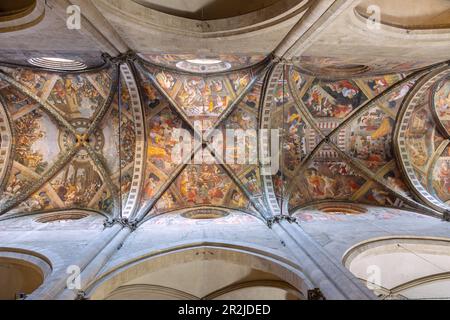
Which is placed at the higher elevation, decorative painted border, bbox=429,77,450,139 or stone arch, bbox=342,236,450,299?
decorative painted border, bbox=429,77,450,139

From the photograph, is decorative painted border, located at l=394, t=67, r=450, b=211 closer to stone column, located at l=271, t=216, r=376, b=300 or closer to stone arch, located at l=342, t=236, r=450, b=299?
stone arch, located at l=342, t=236, r=450, b=299

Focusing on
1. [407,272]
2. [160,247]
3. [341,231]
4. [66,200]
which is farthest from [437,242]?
[66,200]

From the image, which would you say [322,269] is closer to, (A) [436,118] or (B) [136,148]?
(B) [136,148]

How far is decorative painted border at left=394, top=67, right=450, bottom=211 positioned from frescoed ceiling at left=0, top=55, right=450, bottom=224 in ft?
0.16

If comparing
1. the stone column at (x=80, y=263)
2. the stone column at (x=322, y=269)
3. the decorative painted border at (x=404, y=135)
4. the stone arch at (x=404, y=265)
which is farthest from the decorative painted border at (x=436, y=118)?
the stone column at (x=80, y=263)

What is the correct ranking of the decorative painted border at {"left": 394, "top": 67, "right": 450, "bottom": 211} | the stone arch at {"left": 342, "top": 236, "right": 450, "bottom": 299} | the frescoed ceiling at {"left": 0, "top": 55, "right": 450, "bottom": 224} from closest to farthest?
the stone arch at {"left": 342, "top": 236, "right": 450, "bottom": 299}
the decorative painted border at {"left": 394, "top": 67, "right": 450, "bottom": 211}
the frescoed ceiling at {"left": 0, "top": 55, "right": 450, "bottom": 224}

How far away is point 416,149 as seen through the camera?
1080 centimetres

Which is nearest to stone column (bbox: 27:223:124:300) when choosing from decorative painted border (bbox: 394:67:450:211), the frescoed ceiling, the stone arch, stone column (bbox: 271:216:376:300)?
the frescoed ceiling

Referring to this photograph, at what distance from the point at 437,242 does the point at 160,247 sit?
6434mm

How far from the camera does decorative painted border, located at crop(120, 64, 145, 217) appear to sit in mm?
9498

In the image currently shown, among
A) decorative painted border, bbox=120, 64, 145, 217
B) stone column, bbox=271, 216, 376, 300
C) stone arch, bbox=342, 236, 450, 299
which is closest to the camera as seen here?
stone column, bbox=271, 216, 376, 300

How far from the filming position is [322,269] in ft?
18.1

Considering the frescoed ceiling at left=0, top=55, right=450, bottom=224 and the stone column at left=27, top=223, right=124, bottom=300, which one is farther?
the frescoed ceiling at left=0, top=55, right=450, bottom=224

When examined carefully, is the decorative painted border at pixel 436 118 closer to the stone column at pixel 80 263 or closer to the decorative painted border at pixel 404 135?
the decorative painted border at pixel 404 135
